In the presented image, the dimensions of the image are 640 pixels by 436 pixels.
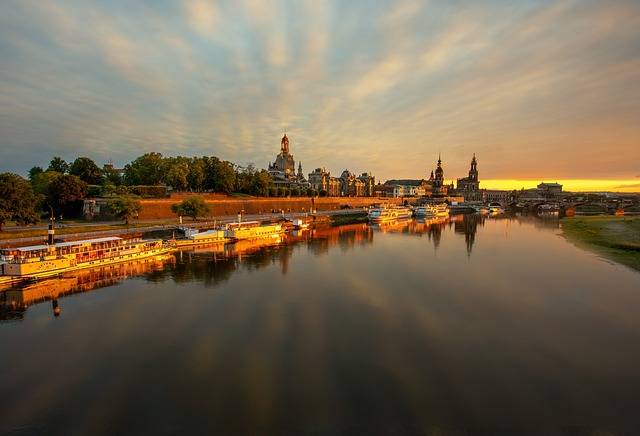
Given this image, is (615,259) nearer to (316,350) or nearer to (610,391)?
(610,391)

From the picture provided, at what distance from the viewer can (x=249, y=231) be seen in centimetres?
6162

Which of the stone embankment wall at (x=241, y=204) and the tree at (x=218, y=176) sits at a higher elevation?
the tree at (x=218, y=176)

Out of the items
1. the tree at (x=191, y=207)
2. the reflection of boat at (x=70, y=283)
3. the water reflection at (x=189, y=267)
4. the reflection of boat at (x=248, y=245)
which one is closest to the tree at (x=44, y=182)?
the tree at (x=191, y=207)

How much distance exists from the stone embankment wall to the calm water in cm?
4096

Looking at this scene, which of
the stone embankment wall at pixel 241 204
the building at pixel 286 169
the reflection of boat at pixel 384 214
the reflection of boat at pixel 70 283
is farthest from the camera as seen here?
the building at pixel 286 169

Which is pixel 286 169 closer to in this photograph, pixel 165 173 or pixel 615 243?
pixel 165 173

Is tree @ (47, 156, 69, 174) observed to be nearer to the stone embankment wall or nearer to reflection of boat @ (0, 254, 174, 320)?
the stone embankment wall

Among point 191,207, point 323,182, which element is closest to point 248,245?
point 191,207

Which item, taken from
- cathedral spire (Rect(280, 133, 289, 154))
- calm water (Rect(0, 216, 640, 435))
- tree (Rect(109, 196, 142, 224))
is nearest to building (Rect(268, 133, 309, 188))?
cathedral spire (Rect(280, 133, 289, 154))

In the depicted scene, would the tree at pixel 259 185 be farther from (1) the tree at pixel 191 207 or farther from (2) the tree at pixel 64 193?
(2) the tree at pixel 64 193

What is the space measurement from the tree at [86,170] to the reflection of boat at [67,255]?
151 feet

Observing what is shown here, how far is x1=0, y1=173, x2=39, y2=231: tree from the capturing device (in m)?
43.4

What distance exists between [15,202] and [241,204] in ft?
174

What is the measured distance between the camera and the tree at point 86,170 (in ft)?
258
